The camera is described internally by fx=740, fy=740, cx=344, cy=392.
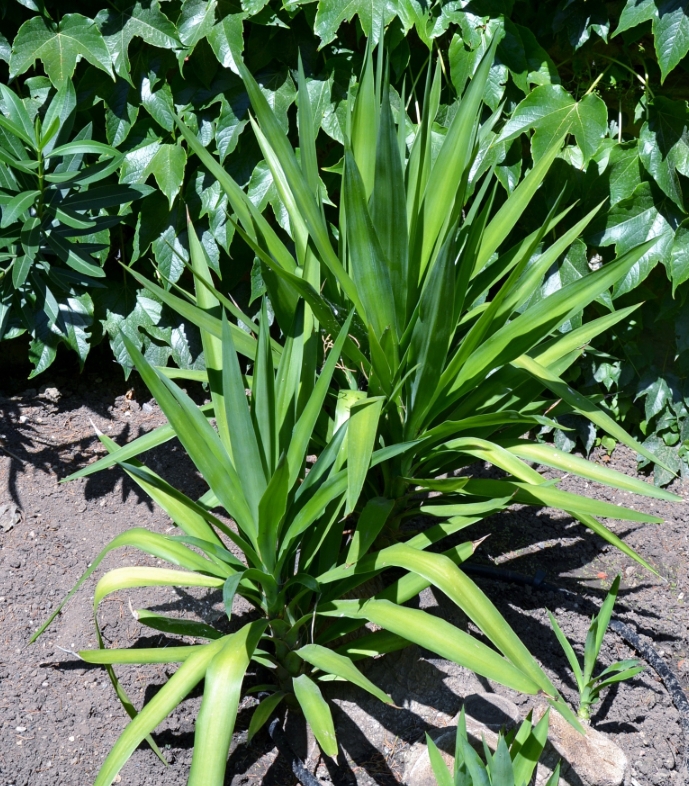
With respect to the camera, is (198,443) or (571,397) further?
(571,397)

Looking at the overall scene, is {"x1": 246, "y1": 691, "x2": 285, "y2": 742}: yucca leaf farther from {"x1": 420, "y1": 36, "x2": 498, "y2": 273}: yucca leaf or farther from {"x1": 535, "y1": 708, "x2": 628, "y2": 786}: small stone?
{"x1": 420, "y1": 36, "x2": 498, "y2": 273}: yucca leaf

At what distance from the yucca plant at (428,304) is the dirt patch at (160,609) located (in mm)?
429

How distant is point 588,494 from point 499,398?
0.90 meters

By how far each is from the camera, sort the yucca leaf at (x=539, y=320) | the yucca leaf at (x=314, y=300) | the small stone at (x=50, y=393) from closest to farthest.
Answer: the yucca leaf at (x=314, y=300)
the yucca leaf at (x=539, y=320)
the small stone at (x=50, y=393)

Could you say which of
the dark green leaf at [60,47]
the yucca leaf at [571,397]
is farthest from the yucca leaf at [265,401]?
the dark green leaf at [60,47]

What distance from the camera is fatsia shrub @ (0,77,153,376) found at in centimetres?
187

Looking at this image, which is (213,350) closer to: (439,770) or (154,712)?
(154,712)

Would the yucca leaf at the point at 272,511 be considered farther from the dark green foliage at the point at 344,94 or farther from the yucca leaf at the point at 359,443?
the dark green foliage at the point at 344,94

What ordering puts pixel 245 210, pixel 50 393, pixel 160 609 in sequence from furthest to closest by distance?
1. pixel 50 393
2. pixel 160 609
3. pixel 245 210

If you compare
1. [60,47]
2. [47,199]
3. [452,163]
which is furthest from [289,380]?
[60,47]

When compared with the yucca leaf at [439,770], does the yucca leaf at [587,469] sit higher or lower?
higher

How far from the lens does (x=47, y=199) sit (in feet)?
6.55

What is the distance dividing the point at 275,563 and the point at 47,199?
1224 mm

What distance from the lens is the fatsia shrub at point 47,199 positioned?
1866mm
